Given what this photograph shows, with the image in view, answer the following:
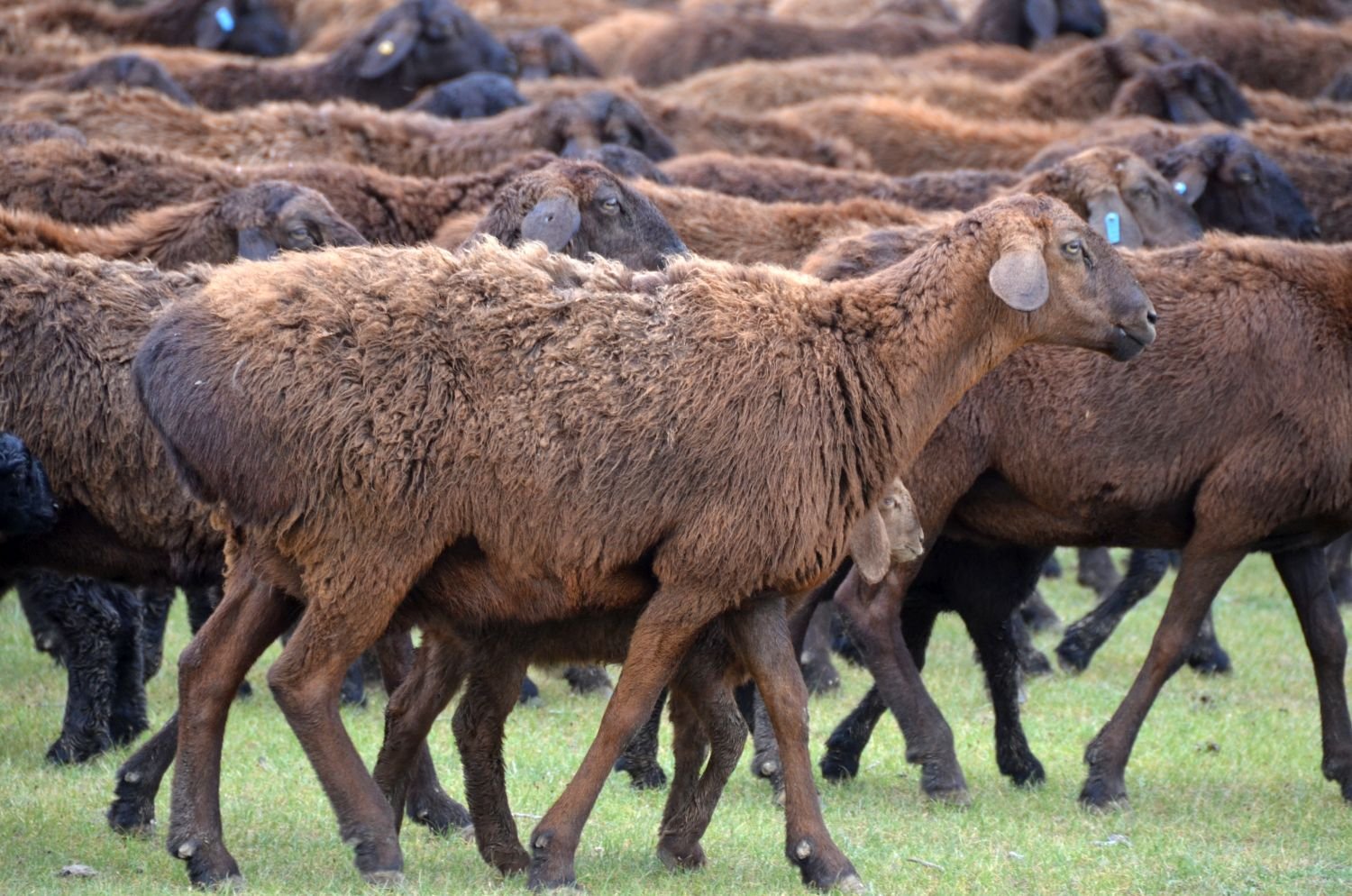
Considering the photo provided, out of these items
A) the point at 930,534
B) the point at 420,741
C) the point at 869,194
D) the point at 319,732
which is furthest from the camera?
the point at 869,194

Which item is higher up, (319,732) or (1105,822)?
(319,732)

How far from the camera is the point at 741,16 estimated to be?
96.4ft

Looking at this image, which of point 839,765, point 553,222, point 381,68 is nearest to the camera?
point 839,765

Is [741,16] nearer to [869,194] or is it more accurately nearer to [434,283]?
[869,194]

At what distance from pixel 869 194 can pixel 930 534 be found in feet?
19.2

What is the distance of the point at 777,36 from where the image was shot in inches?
1145

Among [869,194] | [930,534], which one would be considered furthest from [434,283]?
[869,194]

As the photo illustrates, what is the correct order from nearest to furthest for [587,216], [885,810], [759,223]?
[885,810] → [587,216] → [759,223]

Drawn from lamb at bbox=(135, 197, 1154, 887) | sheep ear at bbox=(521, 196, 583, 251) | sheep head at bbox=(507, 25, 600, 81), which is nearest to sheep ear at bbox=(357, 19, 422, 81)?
sheep head at bbox=(507, 25, 600, 81)

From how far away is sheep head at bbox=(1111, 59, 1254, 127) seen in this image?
20375 millimetres

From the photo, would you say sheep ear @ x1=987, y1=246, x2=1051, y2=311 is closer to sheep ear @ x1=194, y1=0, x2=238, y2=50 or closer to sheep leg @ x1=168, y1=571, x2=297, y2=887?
sheep leg @ x1=168, y1=571, x2=297, y2=887

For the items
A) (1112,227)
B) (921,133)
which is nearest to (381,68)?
(921,133)

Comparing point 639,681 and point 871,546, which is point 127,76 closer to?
point 871,546

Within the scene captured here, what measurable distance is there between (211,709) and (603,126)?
10692 millimetres
